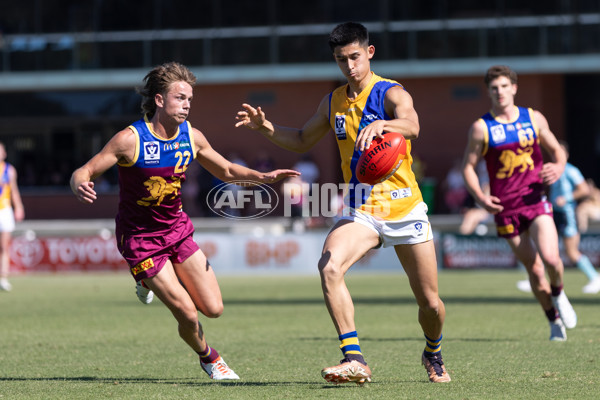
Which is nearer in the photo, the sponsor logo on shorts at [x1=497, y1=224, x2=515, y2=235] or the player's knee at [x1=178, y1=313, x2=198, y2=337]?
the player's knee at [x1=178, y1=313, x2=198, y2=337]

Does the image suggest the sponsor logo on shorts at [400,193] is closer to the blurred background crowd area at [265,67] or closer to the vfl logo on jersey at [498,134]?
the vfl logo on jersey at [498,134]

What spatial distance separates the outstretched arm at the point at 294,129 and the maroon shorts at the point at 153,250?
95cm

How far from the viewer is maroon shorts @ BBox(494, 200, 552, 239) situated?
9719 mm

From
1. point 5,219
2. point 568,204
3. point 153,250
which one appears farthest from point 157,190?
point 5,219

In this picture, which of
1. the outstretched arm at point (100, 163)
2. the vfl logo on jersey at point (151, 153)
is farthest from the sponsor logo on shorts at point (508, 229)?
the outstretched arm at point (100, 163)

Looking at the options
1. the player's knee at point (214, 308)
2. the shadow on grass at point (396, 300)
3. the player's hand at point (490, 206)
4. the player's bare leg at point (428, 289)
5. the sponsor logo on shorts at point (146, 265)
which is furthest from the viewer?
the shadow on grass at point (396, 300)

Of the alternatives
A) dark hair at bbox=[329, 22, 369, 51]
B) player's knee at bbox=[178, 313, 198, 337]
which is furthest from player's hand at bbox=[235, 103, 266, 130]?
player's knee at bbox=[178, 313, 198, 337]

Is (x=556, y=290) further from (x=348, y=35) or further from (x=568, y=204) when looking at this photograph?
(x=568, y=204)

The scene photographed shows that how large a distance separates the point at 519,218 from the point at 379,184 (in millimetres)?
3166

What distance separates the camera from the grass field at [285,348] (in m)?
6.94

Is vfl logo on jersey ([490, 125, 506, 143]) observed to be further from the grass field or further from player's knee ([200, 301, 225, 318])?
player's knee ([200, 301, 225, 318])

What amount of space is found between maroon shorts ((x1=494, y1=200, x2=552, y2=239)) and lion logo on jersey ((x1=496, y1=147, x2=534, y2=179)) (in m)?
0.36

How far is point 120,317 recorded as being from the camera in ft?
43.9

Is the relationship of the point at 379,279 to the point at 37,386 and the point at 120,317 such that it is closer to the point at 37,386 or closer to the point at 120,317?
the point at 120,317
